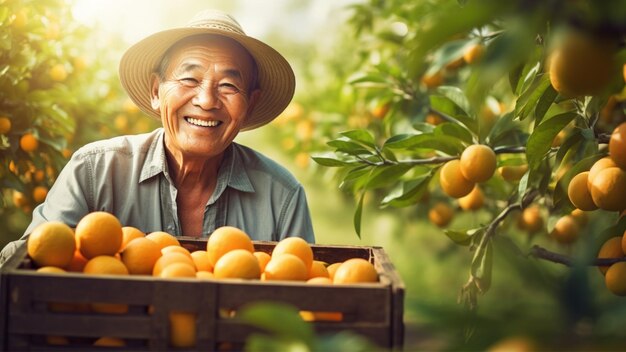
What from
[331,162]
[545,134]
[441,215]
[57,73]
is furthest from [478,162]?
[57,73]

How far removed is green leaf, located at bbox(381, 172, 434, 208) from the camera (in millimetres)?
1991

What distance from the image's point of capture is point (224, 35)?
2.24 metres

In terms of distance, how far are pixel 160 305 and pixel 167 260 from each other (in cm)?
14

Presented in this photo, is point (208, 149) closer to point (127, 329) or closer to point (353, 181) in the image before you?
point (353, 181)

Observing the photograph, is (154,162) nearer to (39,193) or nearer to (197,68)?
(197,68)

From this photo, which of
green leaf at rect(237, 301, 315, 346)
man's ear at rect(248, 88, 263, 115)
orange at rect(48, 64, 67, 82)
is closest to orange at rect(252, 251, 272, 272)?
green leaf at rect(237, 301, 315, 346)

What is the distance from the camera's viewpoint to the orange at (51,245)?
4.25 ft

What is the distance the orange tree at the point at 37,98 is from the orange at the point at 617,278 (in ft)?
5.76

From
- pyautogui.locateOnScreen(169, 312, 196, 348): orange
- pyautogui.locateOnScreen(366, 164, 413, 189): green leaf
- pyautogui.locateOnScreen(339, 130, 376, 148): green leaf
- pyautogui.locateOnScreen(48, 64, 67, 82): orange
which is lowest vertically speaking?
pyautogui.locateOnScreen(169, 312, 196, 348): orange

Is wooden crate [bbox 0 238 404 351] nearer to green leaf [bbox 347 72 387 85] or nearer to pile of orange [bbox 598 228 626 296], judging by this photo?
pile of orange [bbox 598 228 626 296]

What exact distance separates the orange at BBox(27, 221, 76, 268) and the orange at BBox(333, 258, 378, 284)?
1.49 ft

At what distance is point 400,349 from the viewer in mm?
1200

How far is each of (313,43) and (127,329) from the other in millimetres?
6397

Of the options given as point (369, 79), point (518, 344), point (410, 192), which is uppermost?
point (369, 79)
